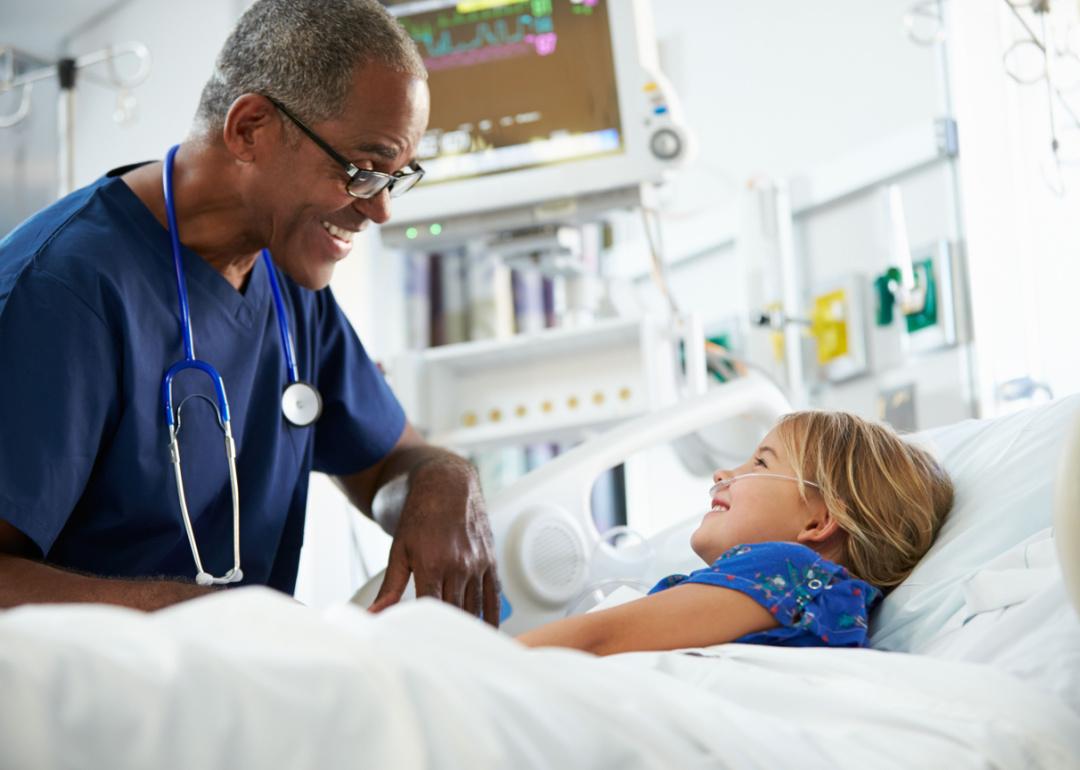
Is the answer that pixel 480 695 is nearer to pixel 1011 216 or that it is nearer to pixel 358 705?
pixel 358 705

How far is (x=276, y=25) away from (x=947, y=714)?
49.5 inches

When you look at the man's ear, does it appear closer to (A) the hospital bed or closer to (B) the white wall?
(A) the hospital bed

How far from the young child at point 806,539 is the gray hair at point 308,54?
2.34 feet

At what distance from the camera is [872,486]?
1596 millimetres

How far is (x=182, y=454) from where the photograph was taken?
1728mm

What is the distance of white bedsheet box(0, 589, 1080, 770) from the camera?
2.09 feet

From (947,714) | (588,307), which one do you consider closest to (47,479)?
(947,714)

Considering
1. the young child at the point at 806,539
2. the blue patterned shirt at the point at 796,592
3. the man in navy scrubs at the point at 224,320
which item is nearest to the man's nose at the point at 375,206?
the man in navy scrubs at the point at 224,320

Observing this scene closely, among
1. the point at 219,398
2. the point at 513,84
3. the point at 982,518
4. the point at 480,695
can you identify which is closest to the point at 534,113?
the point at 513,84

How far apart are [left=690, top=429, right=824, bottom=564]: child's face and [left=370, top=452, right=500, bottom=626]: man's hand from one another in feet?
0.92

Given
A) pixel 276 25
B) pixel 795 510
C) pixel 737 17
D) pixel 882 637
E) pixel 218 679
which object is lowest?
pixel 882 637

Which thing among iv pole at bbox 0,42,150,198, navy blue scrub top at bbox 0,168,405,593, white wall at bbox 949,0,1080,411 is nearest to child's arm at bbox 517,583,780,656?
navy blue scrub top at bbox 0,168,405,593

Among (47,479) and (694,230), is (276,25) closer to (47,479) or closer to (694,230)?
(47,479)

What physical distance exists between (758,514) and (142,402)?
0.78m
